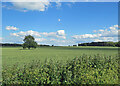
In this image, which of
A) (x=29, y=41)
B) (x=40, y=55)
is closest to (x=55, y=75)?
(x=40, y=55)

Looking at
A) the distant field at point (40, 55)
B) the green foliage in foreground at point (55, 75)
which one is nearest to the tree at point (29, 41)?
the distant field at point (40, 55)

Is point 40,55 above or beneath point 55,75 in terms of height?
beneath

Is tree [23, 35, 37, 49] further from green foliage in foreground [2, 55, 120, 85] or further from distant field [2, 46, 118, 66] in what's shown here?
green foliage in foreground [2, 55, 120, 85]

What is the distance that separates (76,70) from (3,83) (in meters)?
2.82

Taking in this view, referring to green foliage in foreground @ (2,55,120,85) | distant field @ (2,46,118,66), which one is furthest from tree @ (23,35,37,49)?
green foliage in foreground @ (2,55,120,85)

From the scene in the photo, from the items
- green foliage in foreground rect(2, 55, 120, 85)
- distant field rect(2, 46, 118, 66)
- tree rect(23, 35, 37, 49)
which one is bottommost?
distant field rect(2, 46, 118, 66)

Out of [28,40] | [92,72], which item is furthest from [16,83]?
[28,40]

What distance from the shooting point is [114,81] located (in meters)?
5.15

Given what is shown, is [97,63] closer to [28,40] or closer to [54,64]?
[54,64]

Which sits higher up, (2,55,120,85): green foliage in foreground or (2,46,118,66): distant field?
(2,55,120,85): green foliage in foreground

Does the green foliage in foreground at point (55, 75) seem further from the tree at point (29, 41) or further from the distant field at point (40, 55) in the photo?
the tree at point (29, 41)

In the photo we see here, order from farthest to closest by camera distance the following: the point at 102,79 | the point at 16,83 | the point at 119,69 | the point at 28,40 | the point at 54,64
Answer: the point at 28,40
the point at 119,69
the point at 54,64
the point at 102,79
the point at 16,83

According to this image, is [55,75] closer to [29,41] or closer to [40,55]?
[40,55]

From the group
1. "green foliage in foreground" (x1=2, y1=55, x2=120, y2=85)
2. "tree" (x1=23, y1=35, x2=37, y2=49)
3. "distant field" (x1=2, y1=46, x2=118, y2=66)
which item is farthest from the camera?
"tree" (x1=23, y1=35, x2=37, y2=49)
